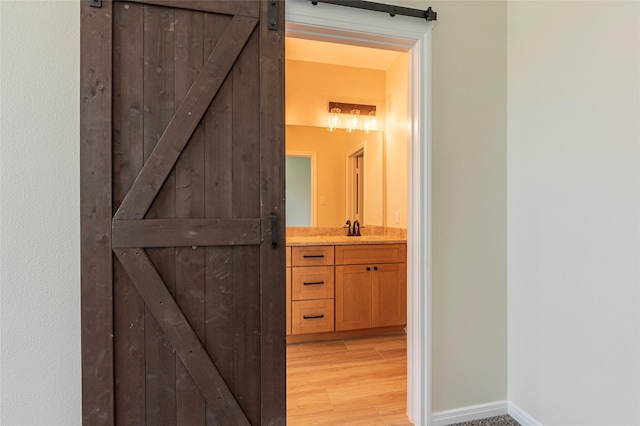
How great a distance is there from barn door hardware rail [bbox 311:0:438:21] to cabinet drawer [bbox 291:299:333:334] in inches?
91.2

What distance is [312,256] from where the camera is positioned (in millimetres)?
2930

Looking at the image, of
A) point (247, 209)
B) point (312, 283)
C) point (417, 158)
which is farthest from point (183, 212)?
point (312, 283)

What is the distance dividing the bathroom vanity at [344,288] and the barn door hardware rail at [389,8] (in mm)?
1878

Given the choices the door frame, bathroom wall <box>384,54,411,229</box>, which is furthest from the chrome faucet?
the door frame

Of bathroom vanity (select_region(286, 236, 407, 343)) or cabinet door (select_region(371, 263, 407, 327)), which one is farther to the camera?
cabinet door (select_region(371, 263, 407, 327))

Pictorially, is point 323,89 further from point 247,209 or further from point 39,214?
point 39,214

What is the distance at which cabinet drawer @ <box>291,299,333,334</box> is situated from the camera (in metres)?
2.90

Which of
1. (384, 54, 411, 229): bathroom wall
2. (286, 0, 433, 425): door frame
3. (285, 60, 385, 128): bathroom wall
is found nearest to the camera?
(286, 0, 433, 425): door frame

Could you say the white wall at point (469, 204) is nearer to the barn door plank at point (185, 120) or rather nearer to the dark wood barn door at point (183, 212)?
the dark wood barn door at point (183, 212)

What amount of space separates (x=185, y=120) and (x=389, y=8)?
1.22m

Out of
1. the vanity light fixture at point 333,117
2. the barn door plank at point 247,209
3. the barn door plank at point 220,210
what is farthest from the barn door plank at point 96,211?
the vanity light fixture at point 333,117

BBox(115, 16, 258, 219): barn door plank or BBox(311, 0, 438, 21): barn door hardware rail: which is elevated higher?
BBox(311, 0, 438, 21): barn door hardware rail
